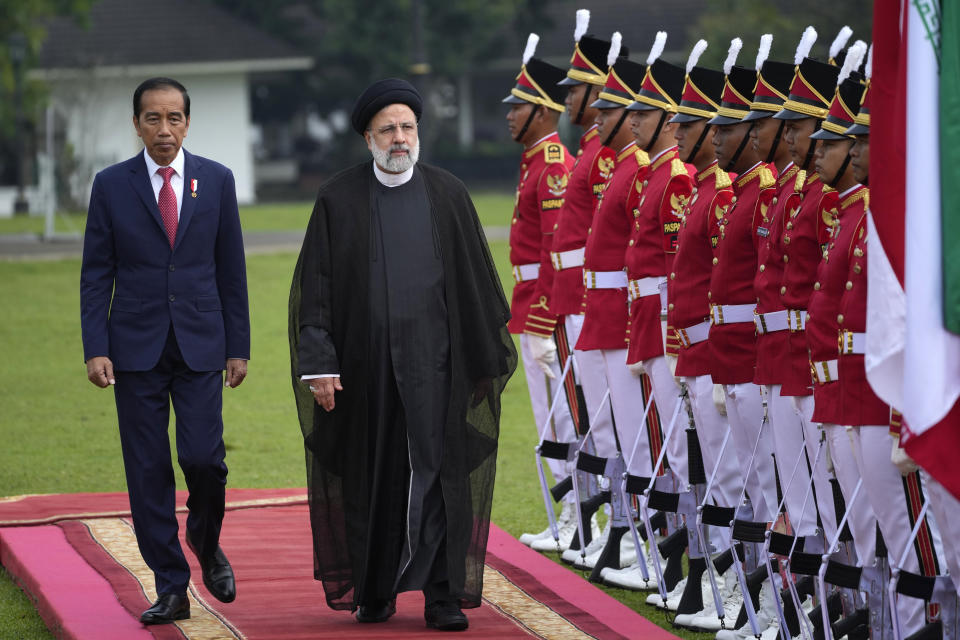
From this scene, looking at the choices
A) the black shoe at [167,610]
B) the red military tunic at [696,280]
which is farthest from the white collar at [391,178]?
the black shoe at [167,610]

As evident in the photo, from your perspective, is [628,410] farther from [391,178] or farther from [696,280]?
[391,178]

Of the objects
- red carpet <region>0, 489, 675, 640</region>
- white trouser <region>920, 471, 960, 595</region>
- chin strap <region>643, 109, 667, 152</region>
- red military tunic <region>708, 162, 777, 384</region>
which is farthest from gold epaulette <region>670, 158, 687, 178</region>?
white trouser <region>920, 471, 960, 595</region>

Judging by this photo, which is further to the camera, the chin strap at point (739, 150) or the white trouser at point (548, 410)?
the white trouser at point (548, 410)

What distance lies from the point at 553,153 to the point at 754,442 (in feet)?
8.22

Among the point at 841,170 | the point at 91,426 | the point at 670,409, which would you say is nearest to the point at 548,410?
the point at 670,409

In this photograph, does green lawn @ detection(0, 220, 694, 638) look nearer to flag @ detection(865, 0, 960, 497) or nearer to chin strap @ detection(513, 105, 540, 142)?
chin strap @ detection(513, 105, 540, 142)

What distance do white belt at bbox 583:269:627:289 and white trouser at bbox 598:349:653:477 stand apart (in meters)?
0.29

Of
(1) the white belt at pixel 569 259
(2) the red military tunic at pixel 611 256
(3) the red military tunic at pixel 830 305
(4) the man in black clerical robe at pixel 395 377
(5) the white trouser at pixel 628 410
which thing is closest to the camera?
(3) the red military tunic at pixel 830 305

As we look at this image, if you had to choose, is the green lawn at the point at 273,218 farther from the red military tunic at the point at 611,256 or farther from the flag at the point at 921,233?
the flag at the point at 921,233

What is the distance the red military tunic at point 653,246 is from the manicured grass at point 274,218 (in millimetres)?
19347

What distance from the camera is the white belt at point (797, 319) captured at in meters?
5.71

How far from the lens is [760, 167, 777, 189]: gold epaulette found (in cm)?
616

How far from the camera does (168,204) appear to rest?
6.12 m


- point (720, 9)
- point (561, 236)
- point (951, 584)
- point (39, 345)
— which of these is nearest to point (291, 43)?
point (720, 9)
